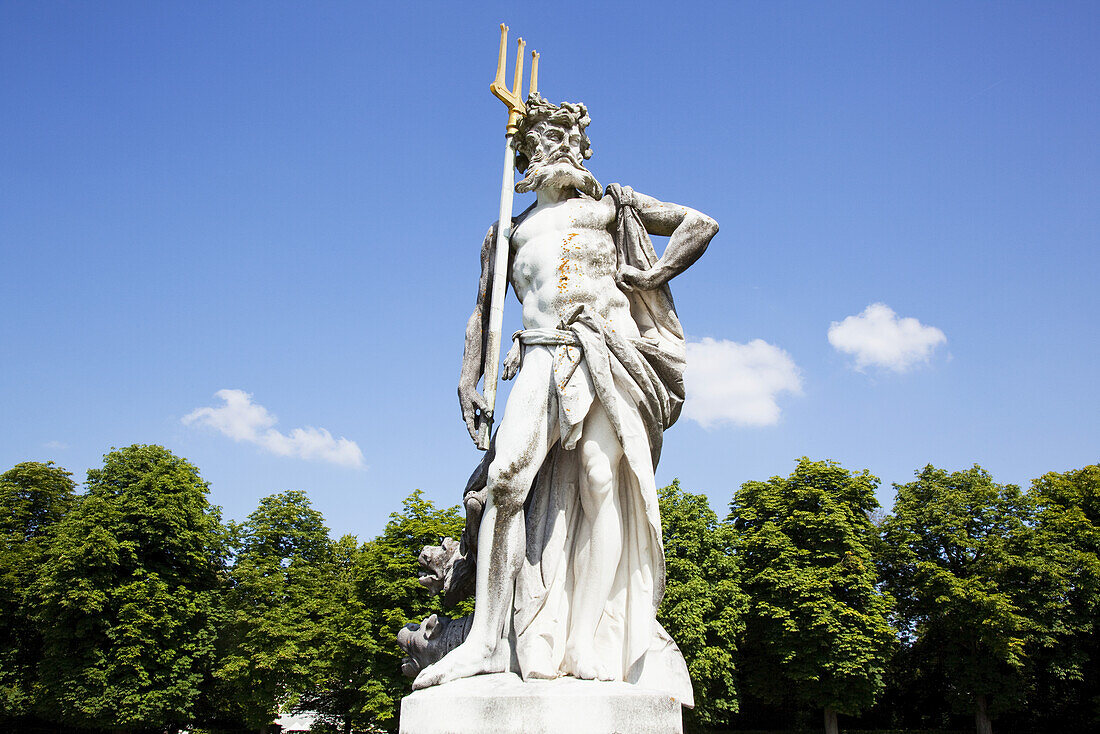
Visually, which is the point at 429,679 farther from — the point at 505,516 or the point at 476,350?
the point at 476,350

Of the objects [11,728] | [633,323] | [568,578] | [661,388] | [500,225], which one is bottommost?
[11,728]

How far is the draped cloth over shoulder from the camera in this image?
5520mm

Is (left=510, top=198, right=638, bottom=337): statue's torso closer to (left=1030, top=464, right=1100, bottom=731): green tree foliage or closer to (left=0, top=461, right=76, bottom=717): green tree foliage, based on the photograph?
(left=1030, top=464, right=1100, bottom=731): green tree foliage

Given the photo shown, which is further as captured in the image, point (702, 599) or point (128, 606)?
point (702, 599)

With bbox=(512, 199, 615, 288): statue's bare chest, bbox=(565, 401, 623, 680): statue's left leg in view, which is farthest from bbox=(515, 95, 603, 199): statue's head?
bbox=(565, 401, 623, 680): statue's left leg

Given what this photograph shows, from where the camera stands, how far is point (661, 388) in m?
6.09

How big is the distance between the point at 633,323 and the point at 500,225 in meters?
1.26

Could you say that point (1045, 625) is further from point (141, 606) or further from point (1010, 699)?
point (141, 606)

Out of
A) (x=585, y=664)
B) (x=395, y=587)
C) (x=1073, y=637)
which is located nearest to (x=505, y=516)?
(x=585, y=664)

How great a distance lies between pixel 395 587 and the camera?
28.6 meters

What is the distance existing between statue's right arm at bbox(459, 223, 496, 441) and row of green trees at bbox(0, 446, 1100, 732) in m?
22.9

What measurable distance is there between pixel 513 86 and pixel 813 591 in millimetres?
26997

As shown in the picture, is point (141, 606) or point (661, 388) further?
point (141, 606)

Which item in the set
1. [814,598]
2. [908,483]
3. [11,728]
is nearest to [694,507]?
[814,598]
